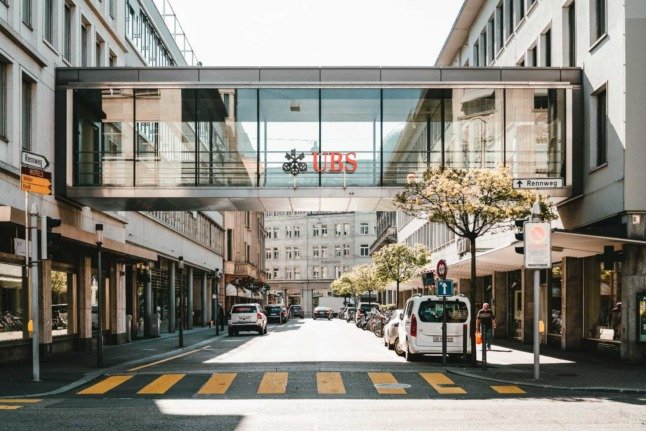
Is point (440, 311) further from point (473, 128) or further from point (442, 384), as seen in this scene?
point (442, 384)

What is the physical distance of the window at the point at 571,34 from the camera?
28.1 meters

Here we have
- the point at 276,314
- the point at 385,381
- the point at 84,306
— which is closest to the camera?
the point at 385,381

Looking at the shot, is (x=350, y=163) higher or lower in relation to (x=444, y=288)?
higher

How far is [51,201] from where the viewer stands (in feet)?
85.1

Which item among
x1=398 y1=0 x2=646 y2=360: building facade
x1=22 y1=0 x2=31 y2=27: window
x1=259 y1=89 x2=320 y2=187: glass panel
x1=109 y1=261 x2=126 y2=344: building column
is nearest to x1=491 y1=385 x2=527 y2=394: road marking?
x1=398 y1=0 x2=646 y2=360: building facade

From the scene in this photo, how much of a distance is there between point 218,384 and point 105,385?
6.98ft

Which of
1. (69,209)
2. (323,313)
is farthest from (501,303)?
(323,313)

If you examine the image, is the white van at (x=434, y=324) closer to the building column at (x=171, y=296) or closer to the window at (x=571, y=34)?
the window at (x=571, y=34)

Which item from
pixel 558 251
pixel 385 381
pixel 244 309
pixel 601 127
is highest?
pixel 601 127

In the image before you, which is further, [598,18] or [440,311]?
[598,18]

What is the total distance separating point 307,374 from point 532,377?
Answer: 4611 mm

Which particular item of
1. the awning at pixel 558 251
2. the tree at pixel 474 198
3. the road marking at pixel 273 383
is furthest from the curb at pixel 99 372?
the awning at pixel 558 251

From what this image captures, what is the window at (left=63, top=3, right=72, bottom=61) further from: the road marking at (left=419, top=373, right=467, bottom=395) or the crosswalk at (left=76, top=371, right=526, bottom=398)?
the road marking at (left=419, top=373, right=467, bottom=395)

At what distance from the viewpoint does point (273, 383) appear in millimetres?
17266
